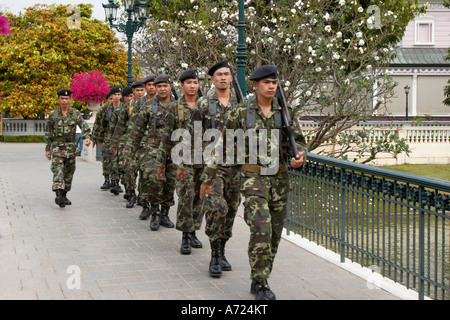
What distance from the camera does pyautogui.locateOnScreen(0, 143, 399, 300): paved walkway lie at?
587cm

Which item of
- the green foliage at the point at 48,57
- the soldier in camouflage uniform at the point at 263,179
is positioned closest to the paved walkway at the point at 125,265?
the soldier in camouflage uniform at the point at 263,179

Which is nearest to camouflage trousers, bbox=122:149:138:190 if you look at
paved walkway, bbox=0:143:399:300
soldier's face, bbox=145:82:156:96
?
paved walkway, bbox=0:143:399:300

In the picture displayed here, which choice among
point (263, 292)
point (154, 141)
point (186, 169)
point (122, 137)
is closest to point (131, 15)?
point (122, 137)

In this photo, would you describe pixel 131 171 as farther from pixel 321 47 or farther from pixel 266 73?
pixel 321 47

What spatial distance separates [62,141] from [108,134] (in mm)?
2581

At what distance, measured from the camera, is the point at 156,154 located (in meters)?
9.21

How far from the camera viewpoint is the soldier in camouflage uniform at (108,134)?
43.3ft

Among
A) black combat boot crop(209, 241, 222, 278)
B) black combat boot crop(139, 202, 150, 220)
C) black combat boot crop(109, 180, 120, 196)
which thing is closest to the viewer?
black combat boot crop(209, 241, 222, 278)

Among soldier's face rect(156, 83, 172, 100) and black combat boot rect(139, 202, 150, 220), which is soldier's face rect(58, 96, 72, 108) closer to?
black combat boot rect(139, 202, 150, 220)

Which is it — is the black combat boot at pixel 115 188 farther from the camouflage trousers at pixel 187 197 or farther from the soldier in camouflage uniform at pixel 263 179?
the soldier in camouflage uniform at pixel 263 179

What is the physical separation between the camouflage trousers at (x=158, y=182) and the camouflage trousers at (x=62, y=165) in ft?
7.55

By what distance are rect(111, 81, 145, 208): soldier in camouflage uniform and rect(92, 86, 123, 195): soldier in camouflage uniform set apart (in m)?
1.18
